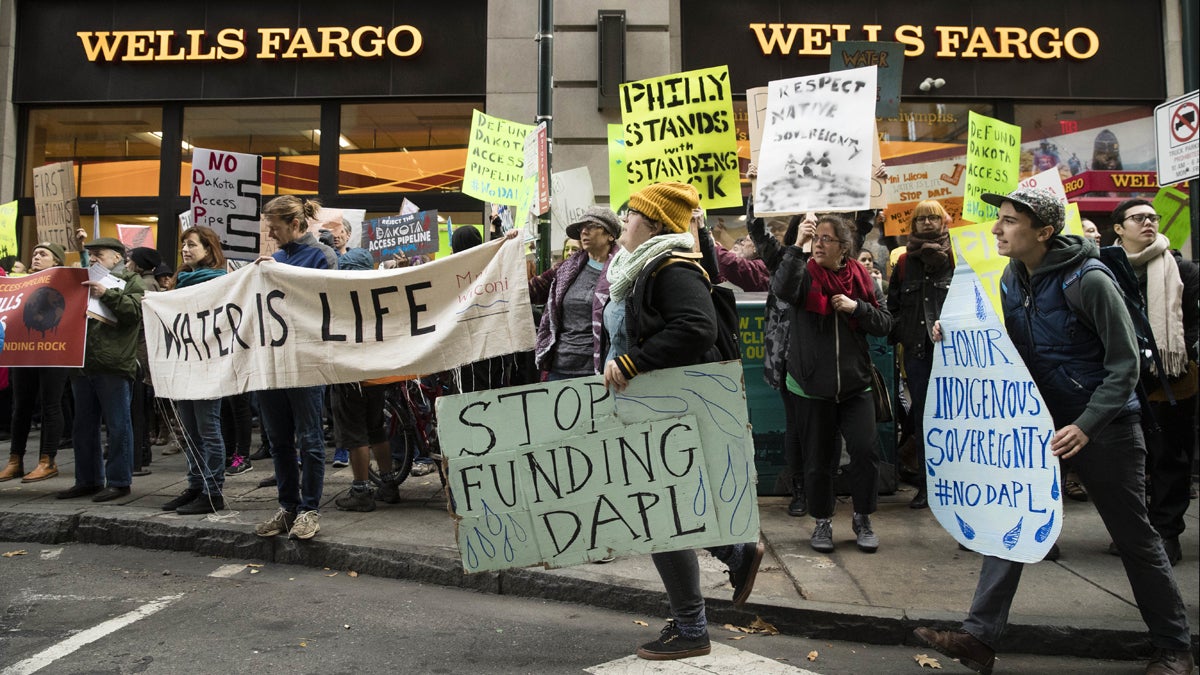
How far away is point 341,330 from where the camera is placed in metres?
5.28

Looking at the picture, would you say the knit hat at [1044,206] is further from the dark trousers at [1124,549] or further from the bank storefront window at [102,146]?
the bank storefront window at [102,146]

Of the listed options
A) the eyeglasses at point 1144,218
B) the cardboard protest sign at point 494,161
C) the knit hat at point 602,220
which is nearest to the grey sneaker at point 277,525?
the knit hat at point 602,220

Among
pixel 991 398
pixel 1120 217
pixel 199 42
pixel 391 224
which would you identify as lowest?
pixel 991 398

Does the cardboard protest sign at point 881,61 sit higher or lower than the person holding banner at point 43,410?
higher

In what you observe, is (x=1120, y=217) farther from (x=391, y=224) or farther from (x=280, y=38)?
(x=280, y=38)

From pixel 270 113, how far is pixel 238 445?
6.38 meters

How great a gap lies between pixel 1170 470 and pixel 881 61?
133 inches

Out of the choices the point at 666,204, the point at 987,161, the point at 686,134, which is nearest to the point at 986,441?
the point at 666,204

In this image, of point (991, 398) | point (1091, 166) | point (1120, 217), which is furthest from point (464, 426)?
point (1091, 166)

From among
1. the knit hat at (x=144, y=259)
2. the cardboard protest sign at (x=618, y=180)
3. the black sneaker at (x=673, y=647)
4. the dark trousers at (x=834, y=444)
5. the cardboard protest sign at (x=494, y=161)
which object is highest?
the cardboard protest sign at (x=494, y=161)

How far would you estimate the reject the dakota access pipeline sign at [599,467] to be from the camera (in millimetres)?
3834

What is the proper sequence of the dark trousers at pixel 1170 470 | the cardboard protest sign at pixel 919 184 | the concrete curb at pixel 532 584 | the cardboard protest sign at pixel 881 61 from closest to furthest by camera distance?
→ 1. the concrete curb at pixel 532 584
2. the dark trousers at pixel 1170 470
3. the cardboard protest sign at pixel 881 61
4. the cardboard protest sign at pixel 919 184

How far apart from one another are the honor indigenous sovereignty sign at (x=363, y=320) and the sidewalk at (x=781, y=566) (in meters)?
1.00

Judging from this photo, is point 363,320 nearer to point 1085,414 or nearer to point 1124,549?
point 1085,414
